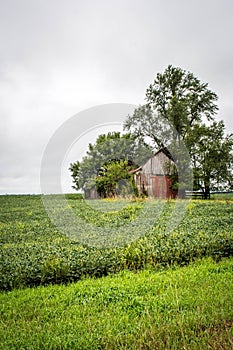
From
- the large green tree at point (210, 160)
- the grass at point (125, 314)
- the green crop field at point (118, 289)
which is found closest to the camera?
the grass at point (125, 314)

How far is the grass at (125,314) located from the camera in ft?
11.5

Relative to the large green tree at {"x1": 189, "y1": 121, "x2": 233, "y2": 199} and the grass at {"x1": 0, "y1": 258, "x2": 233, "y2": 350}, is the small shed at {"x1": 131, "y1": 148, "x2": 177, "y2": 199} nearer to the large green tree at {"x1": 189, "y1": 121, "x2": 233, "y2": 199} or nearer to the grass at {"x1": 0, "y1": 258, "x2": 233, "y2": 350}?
the large green tree at {"x1": 189, "y1": 121, "x2": 233, "y2": 199}

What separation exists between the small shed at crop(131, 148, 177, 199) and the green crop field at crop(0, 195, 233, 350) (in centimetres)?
1653

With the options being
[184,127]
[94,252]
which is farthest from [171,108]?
[94,252]

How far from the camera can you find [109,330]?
3691mm

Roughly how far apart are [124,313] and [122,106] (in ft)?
42.8

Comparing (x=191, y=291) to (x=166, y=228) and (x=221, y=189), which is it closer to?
(x=166, y=228)

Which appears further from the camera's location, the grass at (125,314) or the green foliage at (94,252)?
the green foliage at (94,252)

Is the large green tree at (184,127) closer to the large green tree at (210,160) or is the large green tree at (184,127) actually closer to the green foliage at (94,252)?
the large green tree at (210,160)

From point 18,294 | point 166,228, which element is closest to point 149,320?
point 18,294

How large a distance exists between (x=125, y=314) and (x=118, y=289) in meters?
0.93

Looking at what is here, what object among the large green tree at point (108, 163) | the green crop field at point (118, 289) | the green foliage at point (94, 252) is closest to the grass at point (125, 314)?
the green crop field at point (118, 289)

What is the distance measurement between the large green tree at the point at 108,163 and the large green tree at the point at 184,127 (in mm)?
1350

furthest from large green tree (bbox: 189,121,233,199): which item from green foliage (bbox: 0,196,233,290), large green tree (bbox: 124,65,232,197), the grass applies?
the grass
